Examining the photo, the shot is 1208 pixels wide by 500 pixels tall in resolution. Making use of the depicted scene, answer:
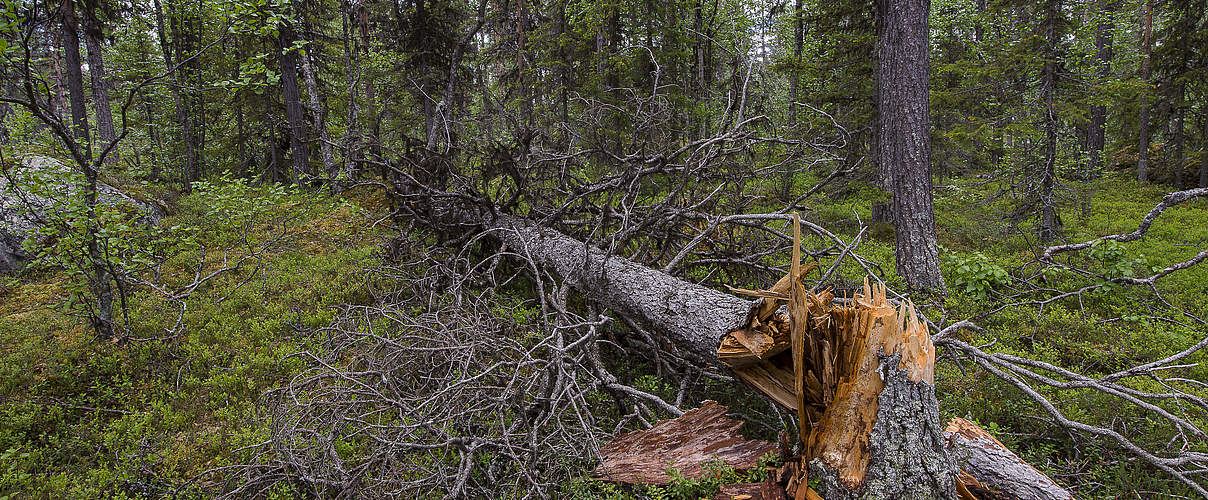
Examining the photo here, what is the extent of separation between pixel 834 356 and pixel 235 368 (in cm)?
484

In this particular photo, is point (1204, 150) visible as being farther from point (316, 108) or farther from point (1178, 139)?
point (316, 108)

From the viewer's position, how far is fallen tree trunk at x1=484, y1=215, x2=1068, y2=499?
2.10 meters

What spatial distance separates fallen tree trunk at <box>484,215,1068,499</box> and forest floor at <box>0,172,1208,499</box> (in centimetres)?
117

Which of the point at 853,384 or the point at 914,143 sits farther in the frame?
the point at 914,143

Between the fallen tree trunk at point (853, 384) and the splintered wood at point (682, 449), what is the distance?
35 cm

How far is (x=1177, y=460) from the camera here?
232 cm

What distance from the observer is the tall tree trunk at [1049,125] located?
8352 mm

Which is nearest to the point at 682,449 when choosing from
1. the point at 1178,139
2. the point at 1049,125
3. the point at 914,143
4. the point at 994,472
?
the point at 994,472

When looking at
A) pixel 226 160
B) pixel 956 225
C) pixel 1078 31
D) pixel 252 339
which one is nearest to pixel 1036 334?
pixel 956 225

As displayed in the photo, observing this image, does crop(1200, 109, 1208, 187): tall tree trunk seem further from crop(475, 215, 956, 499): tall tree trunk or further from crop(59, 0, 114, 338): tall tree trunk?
crop(59, 0, 114, 338): tall tree trunk

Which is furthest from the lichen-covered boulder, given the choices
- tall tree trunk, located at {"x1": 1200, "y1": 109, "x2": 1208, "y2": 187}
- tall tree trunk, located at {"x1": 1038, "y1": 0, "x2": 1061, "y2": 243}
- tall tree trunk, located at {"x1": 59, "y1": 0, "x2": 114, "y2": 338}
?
tall tree trunk, located at {"x1": 1200, "y1": 109, "x2": 1208, "y2": 187}

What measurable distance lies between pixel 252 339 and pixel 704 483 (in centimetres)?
465

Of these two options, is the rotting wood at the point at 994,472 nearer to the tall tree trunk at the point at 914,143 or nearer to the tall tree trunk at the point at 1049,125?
the tall tree trunk at the point at 914,143

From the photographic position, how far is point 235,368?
4.27m
